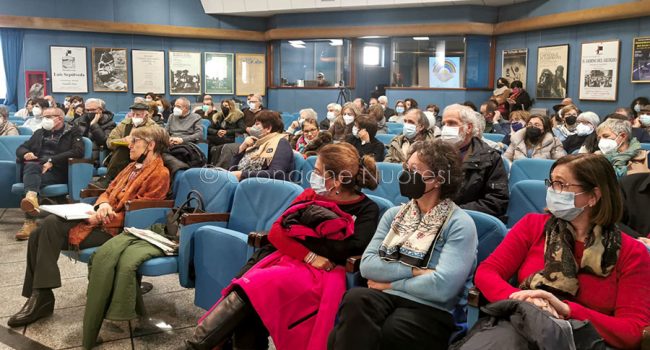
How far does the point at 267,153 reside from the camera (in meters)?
5.04

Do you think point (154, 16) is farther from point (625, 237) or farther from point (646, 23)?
point (625, 237)

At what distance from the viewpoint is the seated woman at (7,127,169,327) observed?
357cm

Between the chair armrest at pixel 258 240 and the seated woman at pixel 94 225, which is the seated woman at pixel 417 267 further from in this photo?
the seated woman at pixel 94 225

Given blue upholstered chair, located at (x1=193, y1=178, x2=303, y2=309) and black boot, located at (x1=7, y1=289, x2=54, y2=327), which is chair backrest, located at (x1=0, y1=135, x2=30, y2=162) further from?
blue upholstered chair, located at (x1=193, y1=178, x2=303, y2=309)

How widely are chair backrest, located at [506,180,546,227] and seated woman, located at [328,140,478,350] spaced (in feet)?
2.85

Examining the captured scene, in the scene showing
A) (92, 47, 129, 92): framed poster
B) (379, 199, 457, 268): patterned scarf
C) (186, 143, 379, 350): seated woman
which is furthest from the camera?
(92, 47, 129, 92): framed poster

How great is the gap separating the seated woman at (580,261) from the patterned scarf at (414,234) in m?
0.25

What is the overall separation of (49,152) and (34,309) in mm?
2957

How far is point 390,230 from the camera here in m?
2.68

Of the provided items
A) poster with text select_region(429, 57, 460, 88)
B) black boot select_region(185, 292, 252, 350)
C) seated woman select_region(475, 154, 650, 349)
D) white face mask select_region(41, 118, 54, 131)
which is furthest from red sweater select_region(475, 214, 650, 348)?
poster with text select_region(429, 57, 460, 88)

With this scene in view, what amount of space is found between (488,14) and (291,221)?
36.6ft

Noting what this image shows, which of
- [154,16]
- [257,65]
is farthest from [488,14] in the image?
[154,16]

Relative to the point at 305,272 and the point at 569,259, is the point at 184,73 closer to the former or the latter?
the point at 305,272

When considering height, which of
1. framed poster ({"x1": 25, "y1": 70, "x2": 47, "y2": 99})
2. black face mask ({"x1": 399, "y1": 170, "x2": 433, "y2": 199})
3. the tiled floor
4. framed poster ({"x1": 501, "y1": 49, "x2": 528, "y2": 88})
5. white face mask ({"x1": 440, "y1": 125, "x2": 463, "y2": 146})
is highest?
framed poster ({"x1": 501, "y1": 49, "x2": 528, "y2": 88})
